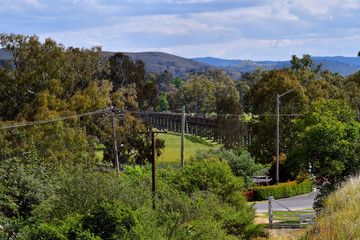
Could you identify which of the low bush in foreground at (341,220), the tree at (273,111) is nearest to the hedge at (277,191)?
the tree at (273,111)

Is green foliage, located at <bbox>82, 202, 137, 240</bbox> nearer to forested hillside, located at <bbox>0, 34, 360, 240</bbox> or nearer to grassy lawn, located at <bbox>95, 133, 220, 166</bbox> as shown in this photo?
forested hillside, located at <bbox>0, 34, 360, 240</bbox>

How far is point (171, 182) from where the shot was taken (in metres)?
21.5

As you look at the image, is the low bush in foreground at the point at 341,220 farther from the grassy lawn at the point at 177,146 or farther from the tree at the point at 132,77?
the grassy lawn at the point at 177,146

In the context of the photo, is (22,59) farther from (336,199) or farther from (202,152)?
(336,199)

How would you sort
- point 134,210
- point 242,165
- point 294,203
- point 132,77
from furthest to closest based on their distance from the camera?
point 132,77
point 242,165
point 294,203
point 134,210

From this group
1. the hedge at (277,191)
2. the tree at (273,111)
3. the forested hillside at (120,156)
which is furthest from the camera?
the tree at (273,111)

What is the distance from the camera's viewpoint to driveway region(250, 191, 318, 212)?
3066 cm

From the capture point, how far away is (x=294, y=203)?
106ft

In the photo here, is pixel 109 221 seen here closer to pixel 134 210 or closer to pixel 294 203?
pixel 134 210

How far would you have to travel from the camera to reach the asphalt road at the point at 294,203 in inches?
1207

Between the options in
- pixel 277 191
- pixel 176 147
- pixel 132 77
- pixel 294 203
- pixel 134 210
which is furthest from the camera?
pixel 176 147

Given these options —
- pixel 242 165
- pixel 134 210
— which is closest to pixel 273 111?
pixel 242 165

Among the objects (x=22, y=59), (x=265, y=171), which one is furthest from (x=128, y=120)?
(x=265, y=171)

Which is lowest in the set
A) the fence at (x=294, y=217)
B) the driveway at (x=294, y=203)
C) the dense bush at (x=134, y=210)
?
the driveway at (x=294, y=203)
